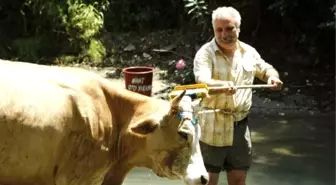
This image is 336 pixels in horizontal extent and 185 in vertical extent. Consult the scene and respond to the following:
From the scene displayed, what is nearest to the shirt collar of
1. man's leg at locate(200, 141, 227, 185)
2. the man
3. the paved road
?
the man

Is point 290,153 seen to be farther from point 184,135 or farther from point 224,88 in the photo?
point 184,135

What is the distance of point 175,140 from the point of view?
329 centimetres

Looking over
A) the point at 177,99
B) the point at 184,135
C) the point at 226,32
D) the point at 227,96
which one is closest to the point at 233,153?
the point at 227,96

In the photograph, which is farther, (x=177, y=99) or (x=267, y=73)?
(x=267, y=73)

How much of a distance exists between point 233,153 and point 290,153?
2143 mm

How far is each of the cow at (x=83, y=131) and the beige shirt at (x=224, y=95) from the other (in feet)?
2.52

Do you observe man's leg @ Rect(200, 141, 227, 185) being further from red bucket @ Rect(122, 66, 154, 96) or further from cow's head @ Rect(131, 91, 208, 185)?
red bucket @ Rect(122, 66, 154, 96)

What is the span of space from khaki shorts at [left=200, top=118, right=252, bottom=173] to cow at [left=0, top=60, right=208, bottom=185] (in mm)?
838

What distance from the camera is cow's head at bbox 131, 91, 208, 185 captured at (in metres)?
3.25

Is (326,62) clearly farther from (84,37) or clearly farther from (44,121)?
(44,121)

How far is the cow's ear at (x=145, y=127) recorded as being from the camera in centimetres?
323

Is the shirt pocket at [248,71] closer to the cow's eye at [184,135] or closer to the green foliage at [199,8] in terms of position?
the cow's eye at [184,135]

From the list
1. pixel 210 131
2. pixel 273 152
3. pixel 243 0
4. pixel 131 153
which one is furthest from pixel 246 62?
pixel 243 0

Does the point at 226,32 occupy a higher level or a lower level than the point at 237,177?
higher
